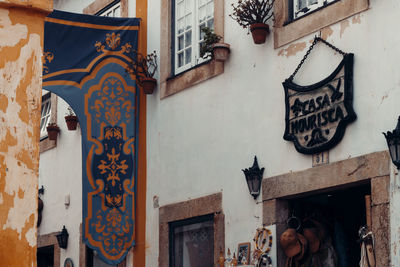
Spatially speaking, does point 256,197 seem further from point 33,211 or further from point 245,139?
point 33,211

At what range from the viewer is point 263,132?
9344 millimetres

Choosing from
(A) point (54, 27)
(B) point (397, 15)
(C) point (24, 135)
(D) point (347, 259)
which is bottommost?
(D) point (347, 259)

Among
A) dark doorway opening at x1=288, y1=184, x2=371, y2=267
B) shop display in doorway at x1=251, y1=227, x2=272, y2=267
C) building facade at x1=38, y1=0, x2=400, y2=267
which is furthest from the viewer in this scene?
dark doorway opening at x1=288, y1=184, x2=371, y2=267

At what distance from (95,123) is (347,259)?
3530 mm

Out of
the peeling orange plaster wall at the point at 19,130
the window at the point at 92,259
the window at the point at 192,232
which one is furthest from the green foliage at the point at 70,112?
the peeling orange plaster wall at the point at 19,130

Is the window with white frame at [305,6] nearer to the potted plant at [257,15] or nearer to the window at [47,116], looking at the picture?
the potted plant at [257,15]

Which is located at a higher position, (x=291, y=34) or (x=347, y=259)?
(x=291, y=34)

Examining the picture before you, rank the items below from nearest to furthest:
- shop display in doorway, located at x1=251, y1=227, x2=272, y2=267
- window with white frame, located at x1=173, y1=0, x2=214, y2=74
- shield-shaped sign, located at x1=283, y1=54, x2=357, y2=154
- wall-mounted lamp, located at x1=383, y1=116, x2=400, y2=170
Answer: wall-mounted lamp, located at x1=383, y1=116, x2=400, y2=170
shield-shaped sign, located at x1=283, y1=54, x2=357, y2=154
shop display in doorway, located at x1=251, y1=227, x2=272, y2=267
window with white frame, located at x1=173, y1=0, x2=214, y2=74

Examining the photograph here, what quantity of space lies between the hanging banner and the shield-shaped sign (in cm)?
282

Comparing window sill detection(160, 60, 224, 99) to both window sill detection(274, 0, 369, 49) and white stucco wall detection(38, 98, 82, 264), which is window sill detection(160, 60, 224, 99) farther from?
white stucco wall detection(38, 98, 82, 264)

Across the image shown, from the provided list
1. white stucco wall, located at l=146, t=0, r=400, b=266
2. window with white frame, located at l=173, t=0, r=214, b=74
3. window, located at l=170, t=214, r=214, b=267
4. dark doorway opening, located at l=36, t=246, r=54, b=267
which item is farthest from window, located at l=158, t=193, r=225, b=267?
dark doorway opening, located at l=36, t=246, r=54, b=267

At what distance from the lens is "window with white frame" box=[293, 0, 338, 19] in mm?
8836

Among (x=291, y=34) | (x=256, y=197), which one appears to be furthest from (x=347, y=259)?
(x=291, y=34)

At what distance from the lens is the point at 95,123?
35.8ft
